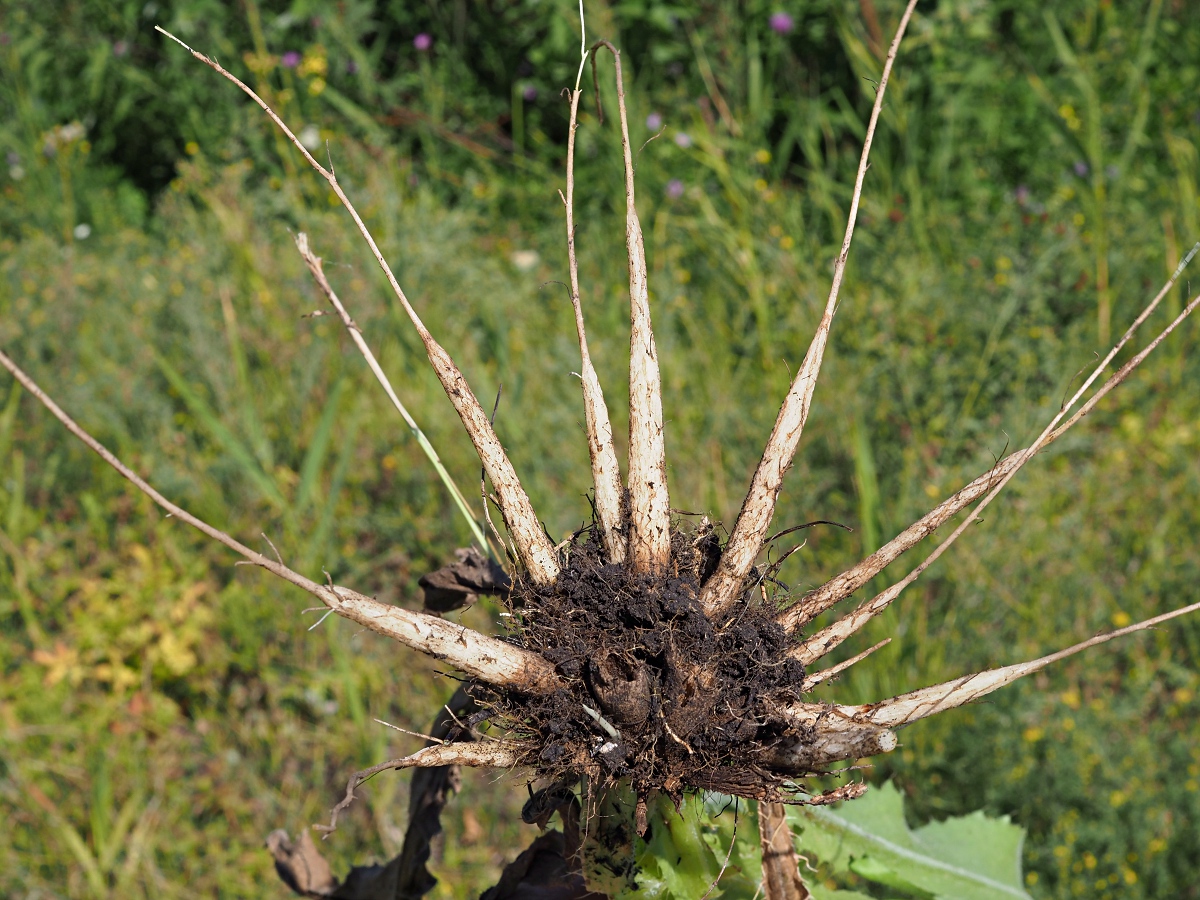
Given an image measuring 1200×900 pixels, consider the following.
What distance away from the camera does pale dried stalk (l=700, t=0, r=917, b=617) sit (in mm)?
1108

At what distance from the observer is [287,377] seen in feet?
13.5

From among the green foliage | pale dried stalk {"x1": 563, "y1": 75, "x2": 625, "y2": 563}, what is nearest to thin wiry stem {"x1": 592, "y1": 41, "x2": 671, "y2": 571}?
pale dried stalk {"x1": 563, "y1": 75, "x2": 625, "y2": 563}

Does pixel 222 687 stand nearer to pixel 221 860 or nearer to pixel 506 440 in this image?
pixel 221 860

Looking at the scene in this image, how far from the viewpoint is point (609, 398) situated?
399 centimetres

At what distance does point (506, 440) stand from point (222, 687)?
1344mm

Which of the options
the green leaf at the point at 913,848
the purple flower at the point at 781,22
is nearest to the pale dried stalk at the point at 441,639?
the green leaf at the point at 913,848

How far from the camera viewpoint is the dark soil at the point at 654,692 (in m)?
1.01

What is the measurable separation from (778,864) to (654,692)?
0.28 m

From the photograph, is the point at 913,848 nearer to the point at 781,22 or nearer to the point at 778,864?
the point at 778,864

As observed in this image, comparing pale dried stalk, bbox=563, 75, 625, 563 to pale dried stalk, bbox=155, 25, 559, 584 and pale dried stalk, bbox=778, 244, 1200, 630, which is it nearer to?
pale dried stalk, bbox=155, 25, 559, 584

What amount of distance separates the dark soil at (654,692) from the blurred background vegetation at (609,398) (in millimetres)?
1341

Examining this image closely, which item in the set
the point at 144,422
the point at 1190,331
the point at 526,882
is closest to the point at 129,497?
the point at 144,422

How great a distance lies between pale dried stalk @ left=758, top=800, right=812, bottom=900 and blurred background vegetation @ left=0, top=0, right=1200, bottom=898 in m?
1.26

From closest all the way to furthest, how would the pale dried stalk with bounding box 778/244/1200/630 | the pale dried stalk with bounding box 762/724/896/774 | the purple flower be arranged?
the pale dried stalk with bounding box 762/724/896/774, the pale dried stalk with bounding box 778/244/1200/630, the purple flower
